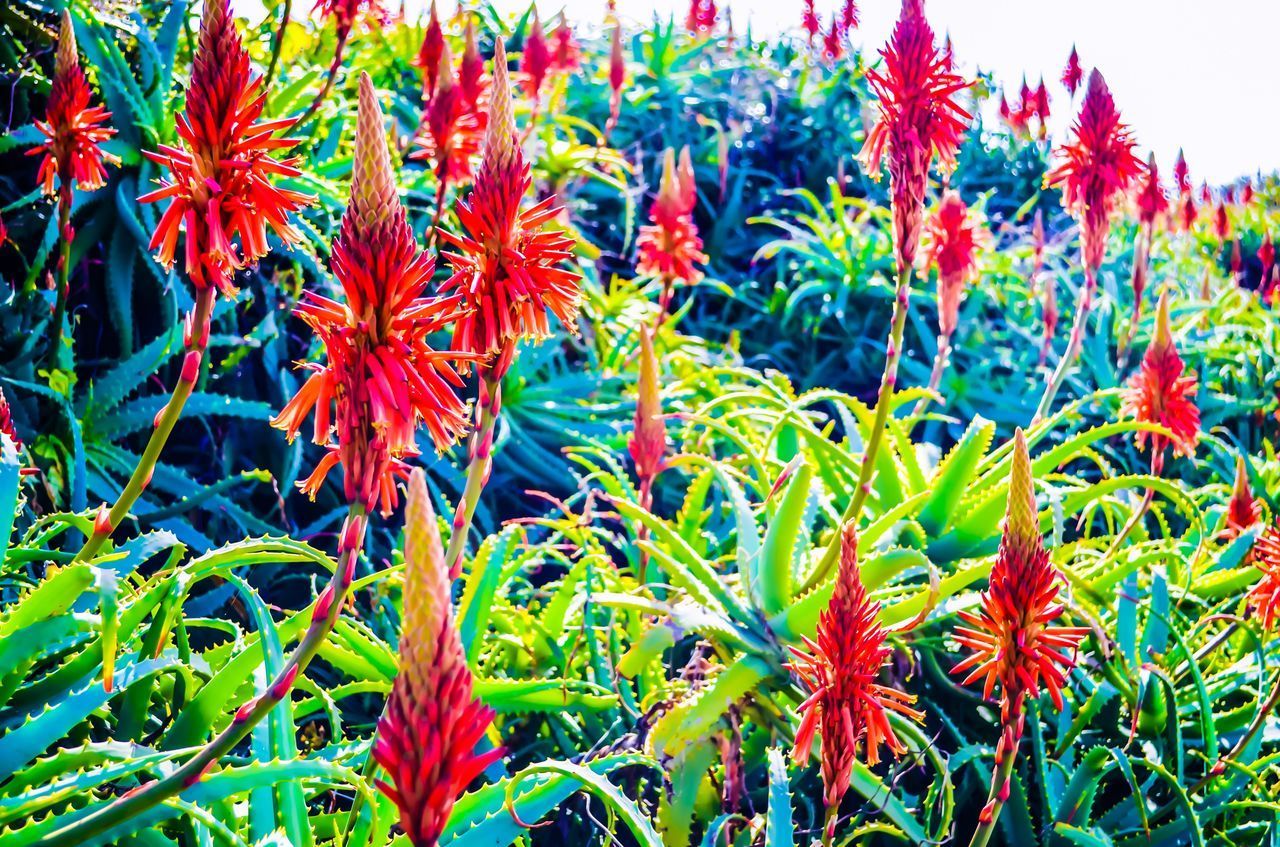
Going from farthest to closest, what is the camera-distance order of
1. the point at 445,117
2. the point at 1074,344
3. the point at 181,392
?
the point at 445,117 → the point at 1074,344 → the point at 181,392

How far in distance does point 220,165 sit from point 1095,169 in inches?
82.1

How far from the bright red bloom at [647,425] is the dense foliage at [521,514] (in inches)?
0.4

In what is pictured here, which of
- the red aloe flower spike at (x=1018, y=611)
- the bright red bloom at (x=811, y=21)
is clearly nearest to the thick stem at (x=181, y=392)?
the red aloe flower spike at (x=1018, y=611)

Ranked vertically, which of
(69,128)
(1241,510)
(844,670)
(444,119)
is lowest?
(1241,510)

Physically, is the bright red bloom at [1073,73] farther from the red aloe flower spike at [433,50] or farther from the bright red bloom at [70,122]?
the bright red bloom at [70,122]

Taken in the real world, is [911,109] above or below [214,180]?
above

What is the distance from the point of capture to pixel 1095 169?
249 centimetres

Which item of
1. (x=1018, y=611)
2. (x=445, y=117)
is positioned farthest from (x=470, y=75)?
(x=1018, y=611)

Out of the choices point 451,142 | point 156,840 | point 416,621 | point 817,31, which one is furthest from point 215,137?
point 817,31

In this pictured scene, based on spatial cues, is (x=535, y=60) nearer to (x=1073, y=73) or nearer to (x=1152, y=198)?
(x=1152, y=198)

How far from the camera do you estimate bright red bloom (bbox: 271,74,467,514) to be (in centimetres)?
93

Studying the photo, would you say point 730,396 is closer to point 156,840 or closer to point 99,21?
point 156,840

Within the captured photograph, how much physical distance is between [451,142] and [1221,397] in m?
3.78

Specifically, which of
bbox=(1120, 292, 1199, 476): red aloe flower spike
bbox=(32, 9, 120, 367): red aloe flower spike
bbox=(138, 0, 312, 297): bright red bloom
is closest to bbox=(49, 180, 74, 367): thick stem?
bbox=(32, 9, 120, 367): red aloe flower spike
